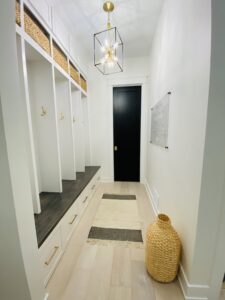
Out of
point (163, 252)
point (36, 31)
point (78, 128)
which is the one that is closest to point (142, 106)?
point (78, 128)

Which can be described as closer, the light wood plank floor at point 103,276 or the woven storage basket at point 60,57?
the light wood plank floor at point 103,276

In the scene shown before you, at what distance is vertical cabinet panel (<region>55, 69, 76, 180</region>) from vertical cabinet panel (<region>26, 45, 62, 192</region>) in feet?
1.60

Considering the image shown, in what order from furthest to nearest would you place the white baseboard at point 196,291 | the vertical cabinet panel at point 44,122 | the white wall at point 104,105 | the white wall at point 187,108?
the white wall at point 104,105 < the vertical cabinet panel at point 44,122 < the white baseboard at point 196,291 < the white wall at point 187,108

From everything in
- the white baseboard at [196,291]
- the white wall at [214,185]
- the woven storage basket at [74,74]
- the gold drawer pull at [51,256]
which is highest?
the woven storage basket at [74,74]

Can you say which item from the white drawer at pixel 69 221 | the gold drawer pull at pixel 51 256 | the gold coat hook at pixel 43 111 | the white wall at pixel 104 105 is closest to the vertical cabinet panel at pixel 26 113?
the white drawer at pixel 69 221

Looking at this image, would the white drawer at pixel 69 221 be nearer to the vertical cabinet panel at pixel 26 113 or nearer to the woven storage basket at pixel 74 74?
the vertical cabinet panel at pixel 26 113

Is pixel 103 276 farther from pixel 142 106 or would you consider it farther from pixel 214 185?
pixel 142 106

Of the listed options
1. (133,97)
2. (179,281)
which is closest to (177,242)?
(179,281)

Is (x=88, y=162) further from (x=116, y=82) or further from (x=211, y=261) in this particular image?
(x=211, y=261)

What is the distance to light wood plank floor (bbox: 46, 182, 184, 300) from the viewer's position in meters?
1.21

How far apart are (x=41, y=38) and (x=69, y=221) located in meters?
2.16

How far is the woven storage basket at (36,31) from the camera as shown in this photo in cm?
140

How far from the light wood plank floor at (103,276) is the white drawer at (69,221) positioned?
11 centimetres

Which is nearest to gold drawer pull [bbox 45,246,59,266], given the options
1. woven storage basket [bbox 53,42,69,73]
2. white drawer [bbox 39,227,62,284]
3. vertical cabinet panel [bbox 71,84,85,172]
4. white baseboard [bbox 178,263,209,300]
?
white drawer [bbox 39,227,62,284]
